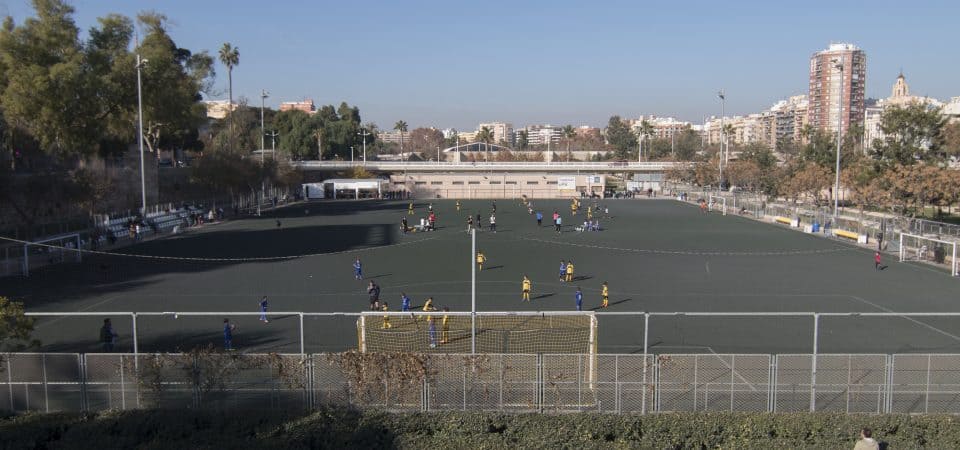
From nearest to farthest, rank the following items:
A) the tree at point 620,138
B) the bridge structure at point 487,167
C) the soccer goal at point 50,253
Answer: the soccer goal at point 50,253, the bridge structure at point 487,167, the tree at point 620,138

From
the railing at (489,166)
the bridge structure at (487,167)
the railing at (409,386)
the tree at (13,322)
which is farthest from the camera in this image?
the railing at (489,166)

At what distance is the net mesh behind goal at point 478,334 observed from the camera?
51.2 feet

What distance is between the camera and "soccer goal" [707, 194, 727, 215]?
62.6 meters

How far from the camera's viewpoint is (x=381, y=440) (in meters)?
11.0

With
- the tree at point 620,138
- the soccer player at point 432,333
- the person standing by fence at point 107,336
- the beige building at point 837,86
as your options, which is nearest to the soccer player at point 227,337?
the person standing by fence at point 107,336

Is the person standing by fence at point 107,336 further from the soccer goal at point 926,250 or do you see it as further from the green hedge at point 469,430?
the soccer goal at point 926,250

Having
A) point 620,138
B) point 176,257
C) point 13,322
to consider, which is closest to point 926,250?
point 13,322

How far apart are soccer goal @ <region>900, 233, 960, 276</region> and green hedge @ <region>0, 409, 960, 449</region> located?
25.1 meters

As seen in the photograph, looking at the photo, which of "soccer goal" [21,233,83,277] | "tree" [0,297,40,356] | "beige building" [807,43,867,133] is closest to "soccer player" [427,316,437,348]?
"tree" [0,297,40,356]

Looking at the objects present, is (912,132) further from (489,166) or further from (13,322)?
(489,166)

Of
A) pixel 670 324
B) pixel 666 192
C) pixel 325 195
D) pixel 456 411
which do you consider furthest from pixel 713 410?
pixel 666 192

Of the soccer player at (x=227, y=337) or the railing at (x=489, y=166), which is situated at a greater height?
the railing at (x=489, y=166)

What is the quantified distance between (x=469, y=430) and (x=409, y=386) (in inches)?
60.4

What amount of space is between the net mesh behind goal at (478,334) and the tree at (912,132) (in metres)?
45.9
